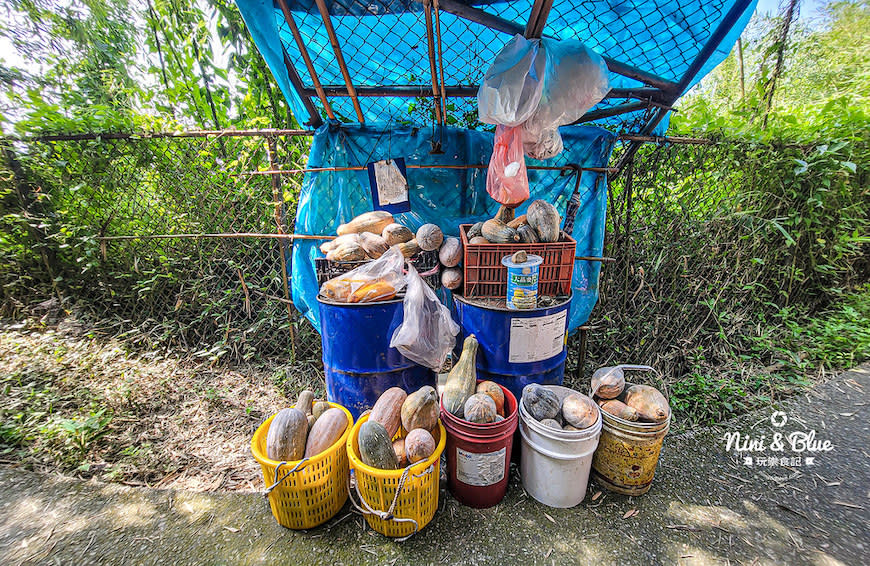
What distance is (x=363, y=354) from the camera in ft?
7.52

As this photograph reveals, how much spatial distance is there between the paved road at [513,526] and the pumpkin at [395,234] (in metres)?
1.77

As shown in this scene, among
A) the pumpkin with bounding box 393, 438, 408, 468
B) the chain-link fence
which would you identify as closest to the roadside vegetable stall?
the pumpkin with bounding box 393, 438, 408, 468

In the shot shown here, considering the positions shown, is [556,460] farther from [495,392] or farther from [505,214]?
[505,214]

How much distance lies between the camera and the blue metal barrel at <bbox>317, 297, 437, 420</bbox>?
7.36ft

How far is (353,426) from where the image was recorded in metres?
1.95

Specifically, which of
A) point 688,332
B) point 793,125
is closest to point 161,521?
point 688,332

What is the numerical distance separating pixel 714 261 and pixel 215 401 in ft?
16.0

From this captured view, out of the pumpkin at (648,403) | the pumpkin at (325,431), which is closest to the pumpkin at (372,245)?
the pumpkin at (325,431)

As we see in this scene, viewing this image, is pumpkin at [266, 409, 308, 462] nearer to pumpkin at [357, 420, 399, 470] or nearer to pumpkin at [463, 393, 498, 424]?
pumpkin at [357, 420, 399, 470]

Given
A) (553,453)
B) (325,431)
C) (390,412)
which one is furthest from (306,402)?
(553,453)

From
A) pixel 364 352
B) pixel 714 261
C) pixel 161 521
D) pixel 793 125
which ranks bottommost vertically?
pixel 161 521

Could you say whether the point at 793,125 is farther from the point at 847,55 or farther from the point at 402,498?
Result: the point at 402,498

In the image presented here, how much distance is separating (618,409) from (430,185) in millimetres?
2207

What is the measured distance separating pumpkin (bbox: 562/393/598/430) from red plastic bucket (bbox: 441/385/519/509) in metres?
0.29
